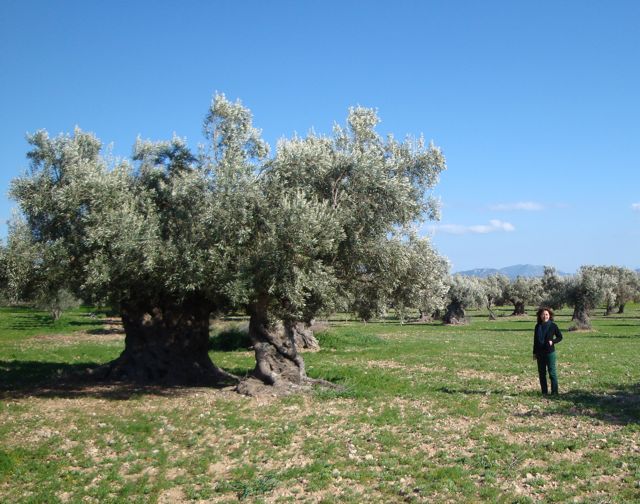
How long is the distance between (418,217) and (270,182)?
238 inches

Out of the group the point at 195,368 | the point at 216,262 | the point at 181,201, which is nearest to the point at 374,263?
the point at 216,262

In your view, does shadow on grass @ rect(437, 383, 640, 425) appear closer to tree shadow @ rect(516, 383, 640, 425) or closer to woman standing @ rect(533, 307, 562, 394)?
tree shadow @ rect(516, 383, 640, 425)

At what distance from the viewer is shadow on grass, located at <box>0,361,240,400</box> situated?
18.8m

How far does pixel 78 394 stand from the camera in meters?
19.0

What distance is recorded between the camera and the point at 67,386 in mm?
20422

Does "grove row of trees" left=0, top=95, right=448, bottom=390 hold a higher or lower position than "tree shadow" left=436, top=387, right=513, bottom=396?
higher

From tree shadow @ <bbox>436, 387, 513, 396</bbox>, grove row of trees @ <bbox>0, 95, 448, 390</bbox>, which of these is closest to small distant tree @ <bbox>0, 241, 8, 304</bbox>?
grove row of trees @ <bbox>0, 95, 448, 390</bbox>

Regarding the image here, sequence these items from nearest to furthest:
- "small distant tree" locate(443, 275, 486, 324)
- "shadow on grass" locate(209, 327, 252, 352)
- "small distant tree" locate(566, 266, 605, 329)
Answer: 1. "shadow on grass" locate(209, 327, 252, 352)
2. "small distant tree" locate(566, 266, 605, 329)
3. "small distant tree" locate(443, 275, 486, 324)

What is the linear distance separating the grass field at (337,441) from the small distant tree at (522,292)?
73.1 metres

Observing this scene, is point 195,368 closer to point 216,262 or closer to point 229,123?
point 216,262

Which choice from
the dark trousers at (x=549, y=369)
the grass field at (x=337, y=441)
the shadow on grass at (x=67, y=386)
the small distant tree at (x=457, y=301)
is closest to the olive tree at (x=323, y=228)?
the grass field at (x=337, y=441)

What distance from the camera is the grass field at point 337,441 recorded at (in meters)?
10.4

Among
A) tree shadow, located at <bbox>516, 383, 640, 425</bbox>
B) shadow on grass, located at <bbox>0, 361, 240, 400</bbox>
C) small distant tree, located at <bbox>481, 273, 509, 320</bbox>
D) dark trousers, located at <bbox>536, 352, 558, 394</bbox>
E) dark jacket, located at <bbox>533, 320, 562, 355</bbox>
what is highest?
small distant tree, located at <bbox>481, 273, 509, 320</bbox>

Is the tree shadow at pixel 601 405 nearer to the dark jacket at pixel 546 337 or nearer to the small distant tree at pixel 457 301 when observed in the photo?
the dark jacket at pixel 546 337
